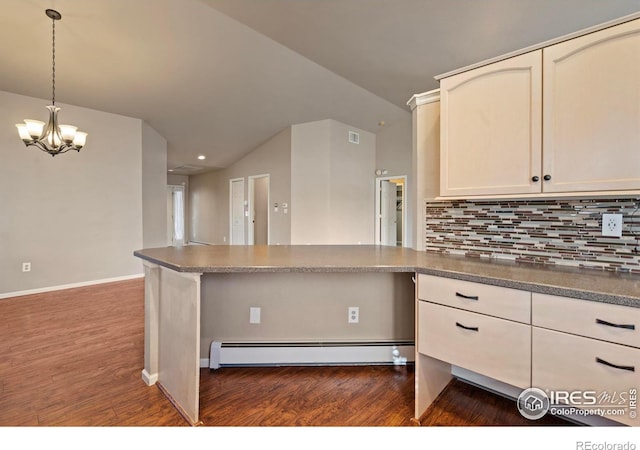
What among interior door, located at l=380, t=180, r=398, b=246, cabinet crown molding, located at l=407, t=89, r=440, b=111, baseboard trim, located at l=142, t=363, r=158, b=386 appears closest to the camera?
baseboard trim, located at l=142, t=363, r=158, b=386

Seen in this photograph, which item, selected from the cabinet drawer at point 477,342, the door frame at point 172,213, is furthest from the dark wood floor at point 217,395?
the door frame at point 172,213

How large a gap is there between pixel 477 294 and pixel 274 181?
5374 mm

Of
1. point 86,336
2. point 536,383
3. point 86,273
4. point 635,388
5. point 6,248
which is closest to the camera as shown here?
point 635,388

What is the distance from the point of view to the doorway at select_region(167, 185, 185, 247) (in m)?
9.73

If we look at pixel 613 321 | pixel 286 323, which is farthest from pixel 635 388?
pixel 286 323

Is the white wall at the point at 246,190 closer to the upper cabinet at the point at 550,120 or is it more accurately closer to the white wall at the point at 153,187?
the white wall at the point at 153,187

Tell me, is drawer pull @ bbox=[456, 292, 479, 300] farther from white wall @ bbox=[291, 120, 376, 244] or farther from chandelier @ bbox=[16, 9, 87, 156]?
white wall @ bbox=[291, 120, 376, 244]

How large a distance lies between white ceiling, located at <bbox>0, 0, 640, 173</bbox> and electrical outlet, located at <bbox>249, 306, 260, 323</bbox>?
280cm

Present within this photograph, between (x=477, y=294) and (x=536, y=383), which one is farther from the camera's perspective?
(x=477, y=294)

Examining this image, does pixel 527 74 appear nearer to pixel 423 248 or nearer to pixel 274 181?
pixel 423 248

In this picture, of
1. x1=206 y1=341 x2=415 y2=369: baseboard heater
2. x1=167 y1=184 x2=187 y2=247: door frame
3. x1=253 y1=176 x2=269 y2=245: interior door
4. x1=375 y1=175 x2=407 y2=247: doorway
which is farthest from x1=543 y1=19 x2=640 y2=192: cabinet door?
x1=167 y1=184 x2=187 y2=247: door frame

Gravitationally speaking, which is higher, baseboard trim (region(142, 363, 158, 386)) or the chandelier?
the chandelier

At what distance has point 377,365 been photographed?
2182mm
